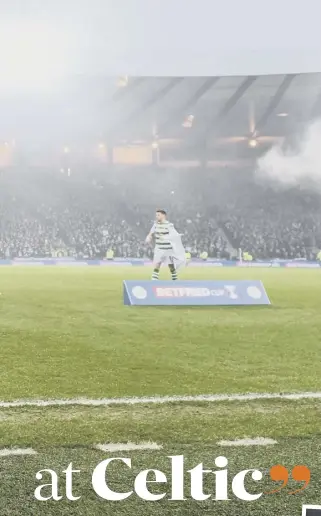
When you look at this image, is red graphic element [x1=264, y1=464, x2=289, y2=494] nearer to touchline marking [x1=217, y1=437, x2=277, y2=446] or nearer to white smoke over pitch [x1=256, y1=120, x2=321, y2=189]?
touchline marking [x1=217, y1=437, x2=277, y2=446]

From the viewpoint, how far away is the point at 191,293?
948 centimetres

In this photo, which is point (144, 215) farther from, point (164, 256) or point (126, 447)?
point (126, 447)

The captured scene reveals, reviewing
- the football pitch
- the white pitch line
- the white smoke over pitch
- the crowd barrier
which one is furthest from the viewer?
the crowd barrier

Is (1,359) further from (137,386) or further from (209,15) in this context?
(209,15)

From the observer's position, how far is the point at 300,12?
10.2 m

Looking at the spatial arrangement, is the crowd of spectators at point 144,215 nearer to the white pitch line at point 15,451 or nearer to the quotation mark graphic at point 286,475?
the white pitch line at point 15,451

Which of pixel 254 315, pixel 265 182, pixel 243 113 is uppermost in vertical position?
pixel 243 113

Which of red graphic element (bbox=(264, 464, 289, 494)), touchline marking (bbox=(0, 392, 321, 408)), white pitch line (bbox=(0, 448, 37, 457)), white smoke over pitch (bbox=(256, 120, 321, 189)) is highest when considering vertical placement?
white smoke over pitch (bbox=(256, 120, 321, 189))

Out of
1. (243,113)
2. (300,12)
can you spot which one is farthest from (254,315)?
(243,113)

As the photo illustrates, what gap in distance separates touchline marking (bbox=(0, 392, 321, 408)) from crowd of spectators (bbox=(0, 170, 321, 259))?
43.2 feet

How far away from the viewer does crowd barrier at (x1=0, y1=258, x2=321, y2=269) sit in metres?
17.8

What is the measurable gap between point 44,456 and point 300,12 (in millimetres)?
8399

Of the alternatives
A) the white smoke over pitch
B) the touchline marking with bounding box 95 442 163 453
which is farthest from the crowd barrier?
the touchline marking with bounding box 95 442 163 453

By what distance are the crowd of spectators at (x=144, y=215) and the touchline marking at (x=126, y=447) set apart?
46.8 feet
